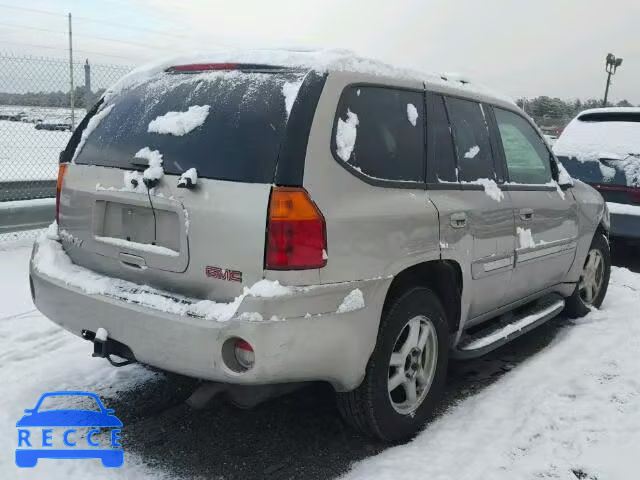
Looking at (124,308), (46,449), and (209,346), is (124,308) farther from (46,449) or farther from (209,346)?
(46,449)

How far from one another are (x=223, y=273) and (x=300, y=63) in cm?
103

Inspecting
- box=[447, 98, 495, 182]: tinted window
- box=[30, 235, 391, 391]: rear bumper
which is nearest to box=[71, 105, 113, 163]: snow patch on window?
box=[30, 235, 391, 391]: rear bumper

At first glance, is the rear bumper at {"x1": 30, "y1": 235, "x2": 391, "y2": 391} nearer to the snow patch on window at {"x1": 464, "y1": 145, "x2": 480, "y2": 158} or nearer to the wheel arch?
the wheel arch

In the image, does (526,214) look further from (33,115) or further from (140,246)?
(33,115)

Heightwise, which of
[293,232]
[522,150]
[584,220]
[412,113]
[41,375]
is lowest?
[41,375]

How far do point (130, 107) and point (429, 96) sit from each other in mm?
1594

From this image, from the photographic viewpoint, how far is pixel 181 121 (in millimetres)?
2766

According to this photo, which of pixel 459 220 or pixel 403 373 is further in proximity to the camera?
pixel 459 220

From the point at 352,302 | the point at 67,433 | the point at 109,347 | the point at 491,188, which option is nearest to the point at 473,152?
the point at 491,188

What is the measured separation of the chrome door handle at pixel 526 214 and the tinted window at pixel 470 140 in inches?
14.4

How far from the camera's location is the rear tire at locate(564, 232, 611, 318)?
5.06 meters

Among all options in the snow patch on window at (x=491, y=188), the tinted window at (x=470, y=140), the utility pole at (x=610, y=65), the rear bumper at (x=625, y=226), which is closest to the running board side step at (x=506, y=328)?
the snow patch on window at (x=491, y=188)

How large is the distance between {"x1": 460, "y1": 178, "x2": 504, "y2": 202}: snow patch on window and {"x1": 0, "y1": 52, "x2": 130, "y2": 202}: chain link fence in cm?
435

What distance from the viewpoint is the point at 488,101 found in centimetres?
387
